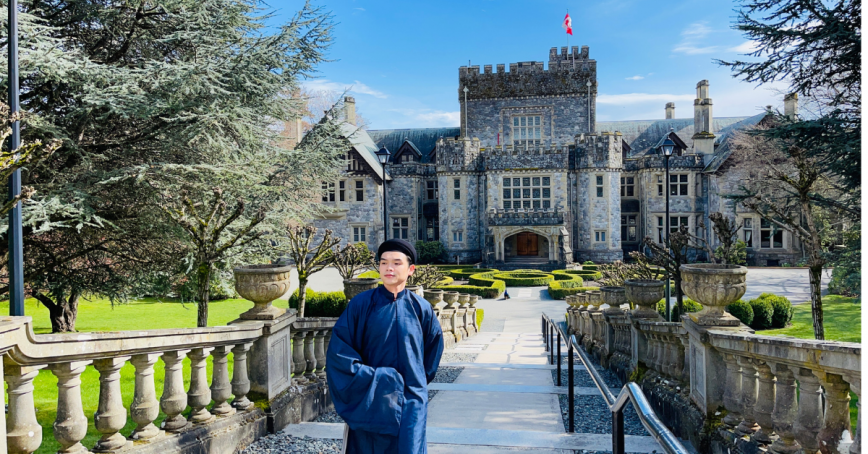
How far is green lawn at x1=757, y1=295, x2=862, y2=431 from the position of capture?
12.1 metres

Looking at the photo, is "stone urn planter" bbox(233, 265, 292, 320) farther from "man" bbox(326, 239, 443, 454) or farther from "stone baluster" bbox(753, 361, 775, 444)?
"stone baluster" bbox(753, 361, 775, 444)

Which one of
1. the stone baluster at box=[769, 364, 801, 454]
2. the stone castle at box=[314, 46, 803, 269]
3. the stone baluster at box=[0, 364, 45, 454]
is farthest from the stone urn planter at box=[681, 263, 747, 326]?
the stone castle at box=[314, 46, 803, 269]

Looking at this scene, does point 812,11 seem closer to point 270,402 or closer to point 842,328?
point 842,328

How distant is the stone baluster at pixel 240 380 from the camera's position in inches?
174

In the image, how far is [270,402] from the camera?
15.1 ft

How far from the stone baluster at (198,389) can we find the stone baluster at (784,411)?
378 centimetres

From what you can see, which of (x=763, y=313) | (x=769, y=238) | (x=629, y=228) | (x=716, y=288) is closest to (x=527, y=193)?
(x=629, y=228)

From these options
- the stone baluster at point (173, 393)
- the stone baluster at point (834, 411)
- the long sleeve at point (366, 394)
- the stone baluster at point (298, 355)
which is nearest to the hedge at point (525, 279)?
the stone baluster at point (298, 355)

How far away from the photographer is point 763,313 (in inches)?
543

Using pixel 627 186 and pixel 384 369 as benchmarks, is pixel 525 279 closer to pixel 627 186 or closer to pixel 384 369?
pixel 627 186

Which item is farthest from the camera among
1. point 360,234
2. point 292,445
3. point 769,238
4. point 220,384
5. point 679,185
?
point 360,234

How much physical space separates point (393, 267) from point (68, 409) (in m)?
1.94

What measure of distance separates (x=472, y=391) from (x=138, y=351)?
380 centimetres

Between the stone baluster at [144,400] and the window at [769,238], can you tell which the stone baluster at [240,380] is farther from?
the window at [769,238]
